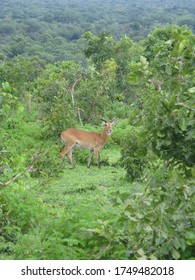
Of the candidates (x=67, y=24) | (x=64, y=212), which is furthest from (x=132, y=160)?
(x=67, y=24)

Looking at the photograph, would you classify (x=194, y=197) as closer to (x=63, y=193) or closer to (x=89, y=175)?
(x=63, y=193)

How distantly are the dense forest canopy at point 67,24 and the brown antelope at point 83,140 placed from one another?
36.8m

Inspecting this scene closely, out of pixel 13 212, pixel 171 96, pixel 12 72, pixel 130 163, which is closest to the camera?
pixel 171 96

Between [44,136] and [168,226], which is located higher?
[168,226]

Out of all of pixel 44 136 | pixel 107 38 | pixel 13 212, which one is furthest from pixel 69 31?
pixel 13 212

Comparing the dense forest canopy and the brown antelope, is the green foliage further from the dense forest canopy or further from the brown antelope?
the dense forest canopy

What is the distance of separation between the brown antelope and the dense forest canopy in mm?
36838

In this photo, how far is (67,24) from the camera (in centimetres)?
8825

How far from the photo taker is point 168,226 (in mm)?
3762

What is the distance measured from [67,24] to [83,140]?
254 ft

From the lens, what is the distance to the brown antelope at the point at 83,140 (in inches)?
499

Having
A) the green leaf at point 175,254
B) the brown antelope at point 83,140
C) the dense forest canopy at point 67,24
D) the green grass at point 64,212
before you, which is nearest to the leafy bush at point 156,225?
the green leaf at point 175,254
